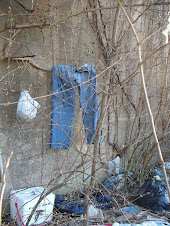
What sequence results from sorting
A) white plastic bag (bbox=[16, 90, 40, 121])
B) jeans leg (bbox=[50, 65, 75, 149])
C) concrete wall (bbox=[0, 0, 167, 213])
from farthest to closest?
jeans leg (bbox=[50, 65, 75, 149]) < concrete wall (bbox=[0, 0, 167, 213]) < white plastic bag (bbox=[16, 90, 40, 121])

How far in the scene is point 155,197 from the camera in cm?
389

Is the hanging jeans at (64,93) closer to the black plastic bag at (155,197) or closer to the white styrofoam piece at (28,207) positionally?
the white styrofoam piece at (28,207)

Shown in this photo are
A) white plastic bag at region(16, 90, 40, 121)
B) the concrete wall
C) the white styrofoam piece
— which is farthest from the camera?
the concrete wall

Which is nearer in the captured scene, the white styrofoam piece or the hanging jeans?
the white styrofoam piece

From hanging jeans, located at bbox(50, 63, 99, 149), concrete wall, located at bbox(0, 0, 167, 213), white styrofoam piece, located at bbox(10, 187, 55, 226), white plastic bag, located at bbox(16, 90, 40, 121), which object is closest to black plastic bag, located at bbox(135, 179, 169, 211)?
concrete wall, located at bbox(0, 0, 167, 213)

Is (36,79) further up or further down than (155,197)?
further up

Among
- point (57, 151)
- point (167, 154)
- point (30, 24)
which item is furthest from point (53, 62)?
point (167, 154)

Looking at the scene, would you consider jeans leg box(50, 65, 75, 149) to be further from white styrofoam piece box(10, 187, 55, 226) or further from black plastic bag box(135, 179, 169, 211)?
black plastic bag box(135, 179, 169, 211)

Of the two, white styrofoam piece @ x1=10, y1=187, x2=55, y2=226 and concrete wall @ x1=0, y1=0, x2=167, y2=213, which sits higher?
concrete wall @ x1=0, y1=0, x2=167, y2=213

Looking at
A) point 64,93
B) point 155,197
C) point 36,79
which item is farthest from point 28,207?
point 155,197

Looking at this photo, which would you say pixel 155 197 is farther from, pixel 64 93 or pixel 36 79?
pixel 36 79

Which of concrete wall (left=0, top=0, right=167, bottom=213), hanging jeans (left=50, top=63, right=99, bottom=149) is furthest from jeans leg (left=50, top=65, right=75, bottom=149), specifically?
concrete wall (left=0, top=0, right=167, bottom=213)

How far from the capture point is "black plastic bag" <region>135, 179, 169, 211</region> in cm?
381

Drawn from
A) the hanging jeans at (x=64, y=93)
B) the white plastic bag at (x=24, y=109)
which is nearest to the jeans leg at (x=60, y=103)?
the hanging jeans at (x=64, y=93)
